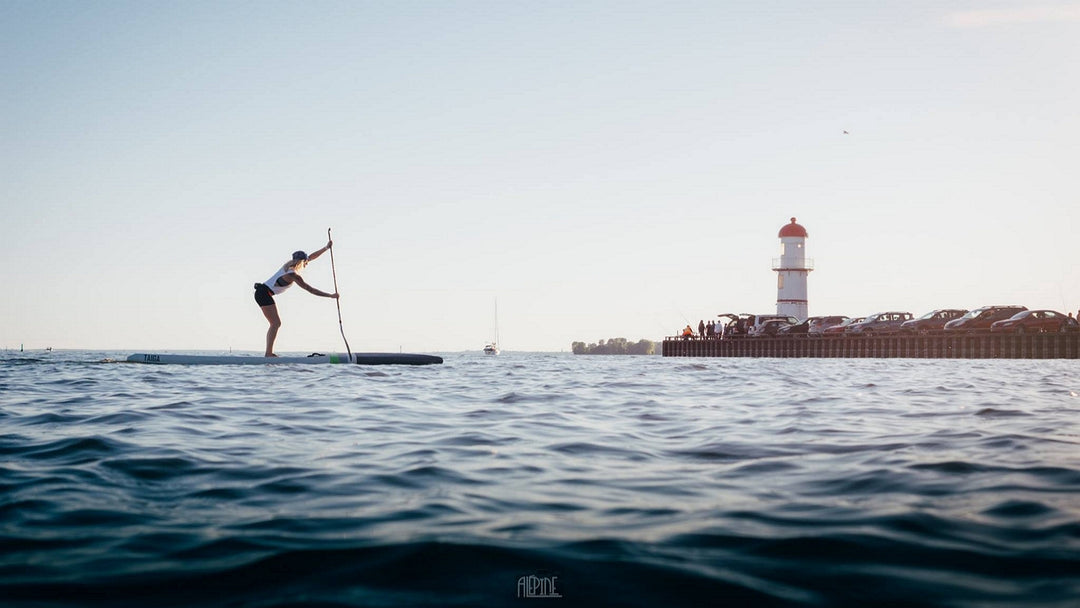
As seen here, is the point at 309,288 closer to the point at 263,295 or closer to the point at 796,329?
the point at 263,295

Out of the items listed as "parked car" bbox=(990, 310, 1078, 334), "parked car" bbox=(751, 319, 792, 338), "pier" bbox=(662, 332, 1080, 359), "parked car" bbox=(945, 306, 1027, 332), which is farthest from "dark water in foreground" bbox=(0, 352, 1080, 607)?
"parked car" bbox=(751, 319, 792, 338)

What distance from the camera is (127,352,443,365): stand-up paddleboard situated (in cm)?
1797

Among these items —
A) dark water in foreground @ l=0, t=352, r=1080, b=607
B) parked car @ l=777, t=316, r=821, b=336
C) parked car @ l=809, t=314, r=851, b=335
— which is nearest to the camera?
dark water in foreground @ l=0, t=352, r=1080, b=607

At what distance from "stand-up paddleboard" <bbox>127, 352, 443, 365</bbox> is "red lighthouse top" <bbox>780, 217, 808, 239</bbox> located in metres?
44.1

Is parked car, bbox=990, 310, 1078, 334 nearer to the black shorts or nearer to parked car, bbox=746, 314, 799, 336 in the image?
parked car, bbox=746, 314, 799, 336

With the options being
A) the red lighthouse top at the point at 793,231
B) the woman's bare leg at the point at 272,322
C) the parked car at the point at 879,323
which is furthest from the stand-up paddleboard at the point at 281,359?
the red lighthouse top at the point at 793,231

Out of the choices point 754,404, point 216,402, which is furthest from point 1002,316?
point 216,402

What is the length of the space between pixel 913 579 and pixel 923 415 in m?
5.62

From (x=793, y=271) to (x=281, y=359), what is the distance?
47.9 m

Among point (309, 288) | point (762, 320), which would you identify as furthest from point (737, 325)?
point (309, 288)

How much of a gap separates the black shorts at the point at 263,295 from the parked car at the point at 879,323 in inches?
1502

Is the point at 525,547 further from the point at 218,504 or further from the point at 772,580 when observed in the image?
the point at 218,504

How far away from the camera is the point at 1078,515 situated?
11.3 ft

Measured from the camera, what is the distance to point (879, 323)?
47.8m
